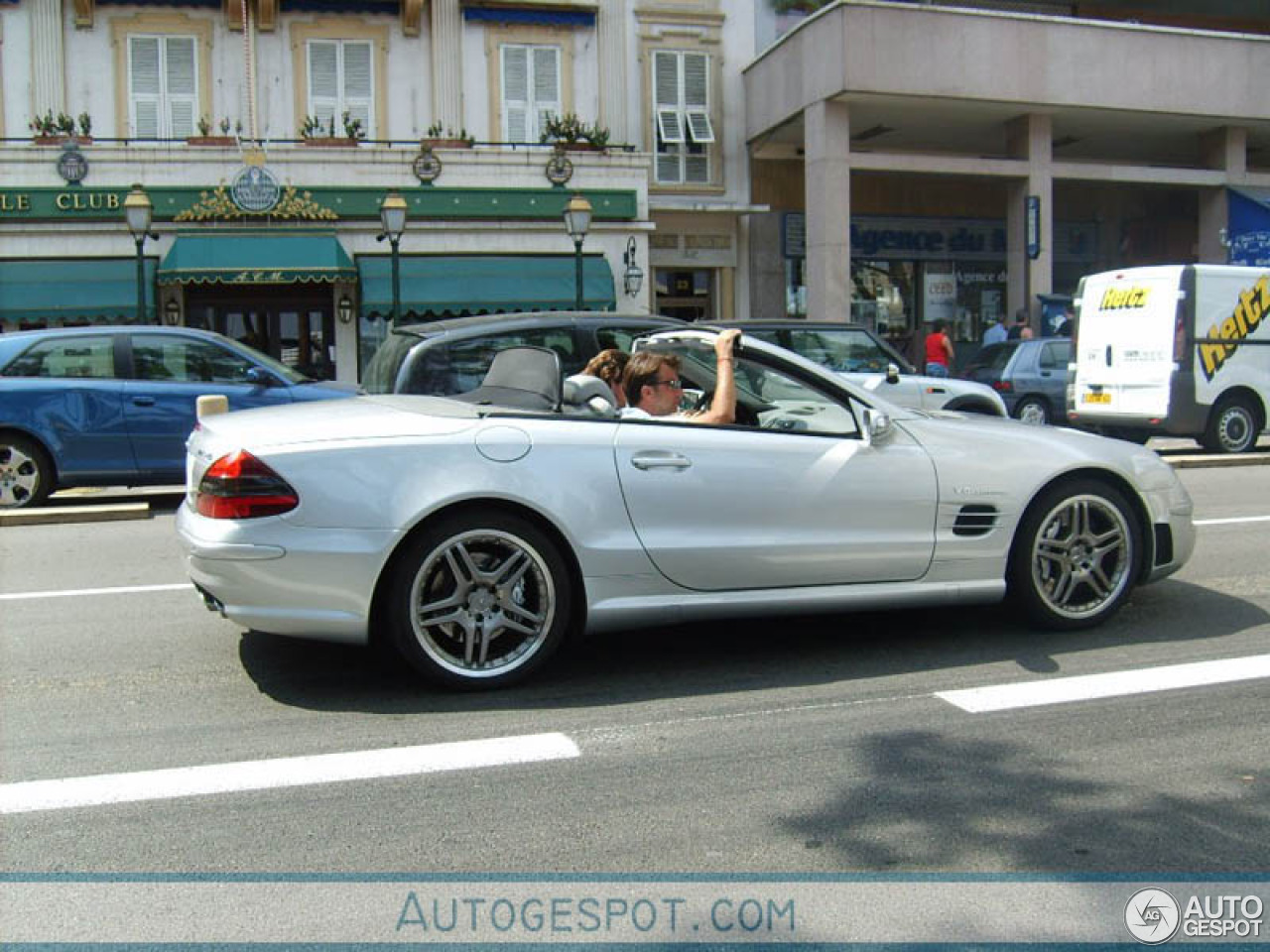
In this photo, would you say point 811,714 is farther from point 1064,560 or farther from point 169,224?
point 169,224

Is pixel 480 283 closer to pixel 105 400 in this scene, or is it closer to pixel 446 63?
pixel 446 63

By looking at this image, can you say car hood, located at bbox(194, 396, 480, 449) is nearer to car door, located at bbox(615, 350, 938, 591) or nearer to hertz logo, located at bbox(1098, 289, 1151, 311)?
car door, located at bbox(615, 350, 938, 591)

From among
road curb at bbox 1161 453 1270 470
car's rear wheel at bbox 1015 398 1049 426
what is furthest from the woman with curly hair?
car's rear wheel at bbox 1015 398 1049 426

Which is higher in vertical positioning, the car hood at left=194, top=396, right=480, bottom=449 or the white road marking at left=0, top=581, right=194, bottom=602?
the car hood at left=194, top=396, right=480, bottom=449

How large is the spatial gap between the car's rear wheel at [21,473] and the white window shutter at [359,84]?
14898 mm

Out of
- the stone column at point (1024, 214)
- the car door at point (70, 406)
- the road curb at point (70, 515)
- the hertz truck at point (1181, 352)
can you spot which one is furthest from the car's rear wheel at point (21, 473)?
the stone column at point (1024, 214)

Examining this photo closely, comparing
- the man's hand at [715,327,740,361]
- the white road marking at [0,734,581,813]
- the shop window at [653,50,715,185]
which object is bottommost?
the white road marking at [0,734,581,813]

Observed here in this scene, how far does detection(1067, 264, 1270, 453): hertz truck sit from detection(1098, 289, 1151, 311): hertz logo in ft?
0.04

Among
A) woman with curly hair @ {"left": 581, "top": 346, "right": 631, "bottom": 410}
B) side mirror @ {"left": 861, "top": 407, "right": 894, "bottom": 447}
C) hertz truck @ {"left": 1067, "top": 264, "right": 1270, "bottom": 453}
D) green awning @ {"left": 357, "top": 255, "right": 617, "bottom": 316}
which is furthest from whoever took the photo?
green awning @ {"left": 357, "top": 255, "right": 617, "bottom": 316}

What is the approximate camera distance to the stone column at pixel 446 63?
2384 centimetres

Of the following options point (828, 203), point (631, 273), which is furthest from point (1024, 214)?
point (631, 273)

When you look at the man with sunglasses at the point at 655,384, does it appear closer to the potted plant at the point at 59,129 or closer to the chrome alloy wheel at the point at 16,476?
the chrome alloy wheel at the point at 16,476

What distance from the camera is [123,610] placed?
20.2 feet

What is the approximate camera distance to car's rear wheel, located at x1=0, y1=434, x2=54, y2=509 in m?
10.2
